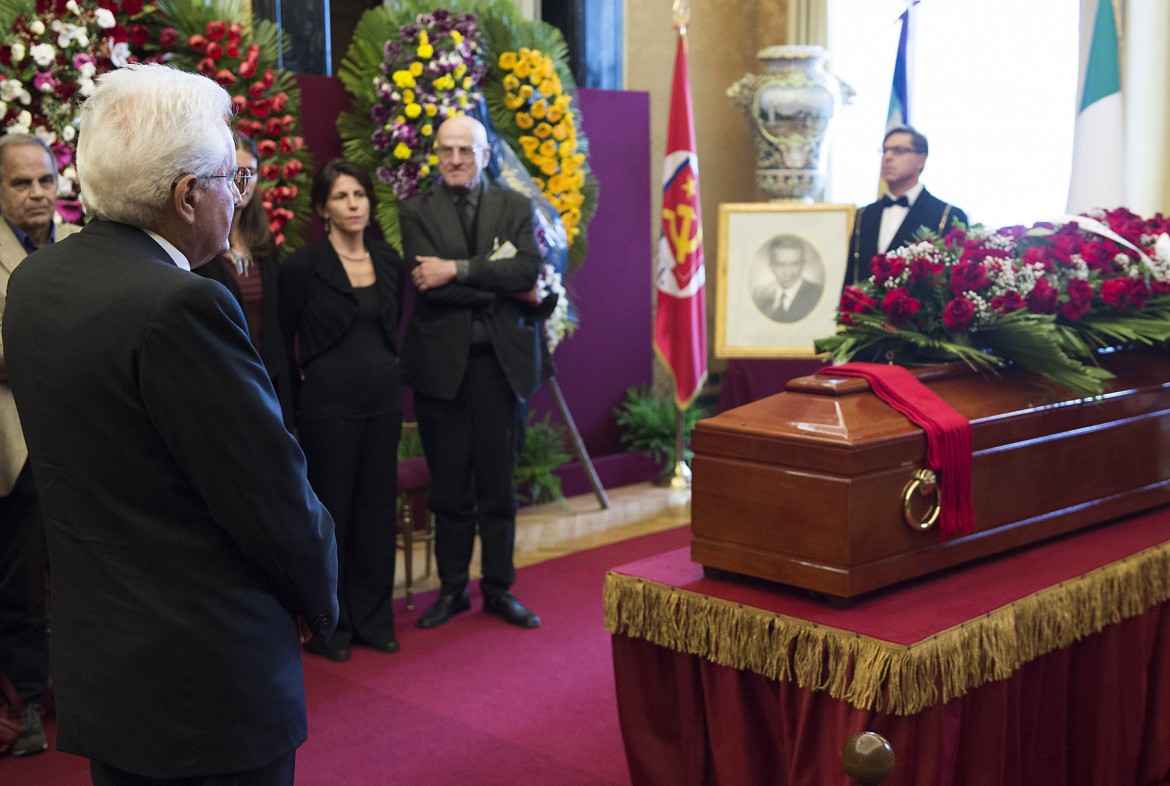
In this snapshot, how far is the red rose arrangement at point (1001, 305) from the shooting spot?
2.84 m

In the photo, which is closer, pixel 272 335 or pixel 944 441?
pixel 944 441

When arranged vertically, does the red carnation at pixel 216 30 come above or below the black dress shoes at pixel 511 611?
above

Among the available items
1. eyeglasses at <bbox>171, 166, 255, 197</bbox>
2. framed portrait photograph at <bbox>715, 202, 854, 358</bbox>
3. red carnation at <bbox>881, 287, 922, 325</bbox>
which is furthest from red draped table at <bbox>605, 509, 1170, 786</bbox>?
framed portrait photograph at <bbox>715, 202, 854, 358</bbox>

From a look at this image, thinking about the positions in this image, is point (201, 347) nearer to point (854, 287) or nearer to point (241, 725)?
point (241, 725)

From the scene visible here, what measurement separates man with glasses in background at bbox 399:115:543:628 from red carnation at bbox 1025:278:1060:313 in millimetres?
1729

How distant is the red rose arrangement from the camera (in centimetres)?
284

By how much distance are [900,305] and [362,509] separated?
78.1 inches

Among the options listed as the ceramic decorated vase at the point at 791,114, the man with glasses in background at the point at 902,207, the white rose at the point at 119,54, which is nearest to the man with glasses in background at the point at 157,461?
the white rose at the point at 119,54

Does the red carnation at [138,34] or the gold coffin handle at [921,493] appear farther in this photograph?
the red carnation at [138,34]

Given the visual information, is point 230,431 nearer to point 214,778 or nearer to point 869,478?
point 214,778

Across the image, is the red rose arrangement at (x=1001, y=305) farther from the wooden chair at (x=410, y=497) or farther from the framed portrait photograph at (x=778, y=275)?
the framed portrait photograph at (x=778, y=275)

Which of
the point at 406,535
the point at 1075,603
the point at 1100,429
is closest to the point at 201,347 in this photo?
the point at 1075,603

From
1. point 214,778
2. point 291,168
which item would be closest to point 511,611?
point 291,168

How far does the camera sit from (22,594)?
327 cm
